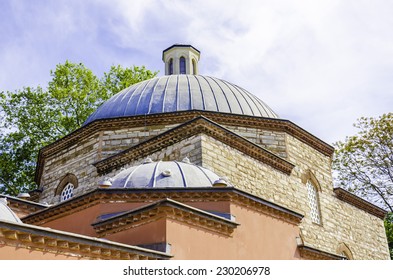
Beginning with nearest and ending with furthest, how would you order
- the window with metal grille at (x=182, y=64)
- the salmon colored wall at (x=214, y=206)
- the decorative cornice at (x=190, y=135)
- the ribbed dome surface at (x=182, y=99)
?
1. the salmon colored wall at (x=214, y=206)
2. the decorative cornice at (x=190, y=135)
3. the ribbed dome surface at (x=182, y=99)
4. the window with metal grille at (x=182, y=64)

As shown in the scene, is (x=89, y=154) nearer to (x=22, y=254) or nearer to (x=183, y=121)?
(x=183, y=121)

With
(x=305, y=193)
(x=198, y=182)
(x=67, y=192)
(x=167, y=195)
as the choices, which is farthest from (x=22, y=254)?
(x=305, y=193)

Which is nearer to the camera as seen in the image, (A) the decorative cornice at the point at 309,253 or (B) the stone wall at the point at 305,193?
(A) the decorative cornice at the point at 309,253

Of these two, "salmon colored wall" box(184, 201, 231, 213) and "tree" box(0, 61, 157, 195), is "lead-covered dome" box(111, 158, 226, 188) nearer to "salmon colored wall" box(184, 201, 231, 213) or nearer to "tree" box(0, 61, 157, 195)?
"salmon colored wall" box(184, 201, 231, 213)

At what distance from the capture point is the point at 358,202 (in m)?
14.8

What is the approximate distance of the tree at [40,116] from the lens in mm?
19141

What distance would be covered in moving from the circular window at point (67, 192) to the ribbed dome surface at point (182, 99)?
73.6 inches

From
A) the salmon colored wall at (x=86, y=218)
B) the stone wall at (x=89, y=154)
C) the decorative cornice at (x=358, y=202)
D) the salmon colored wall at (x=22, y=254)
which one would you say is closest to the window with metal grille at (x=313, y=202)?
the decorative cornice at (x=358, y=202)

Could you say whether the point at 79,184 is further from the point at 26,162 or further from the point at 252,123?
the point at 26,162

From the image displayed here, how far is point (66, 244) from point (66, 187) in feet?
24.6

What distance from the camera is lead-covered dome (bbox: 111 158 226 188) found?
8523mm

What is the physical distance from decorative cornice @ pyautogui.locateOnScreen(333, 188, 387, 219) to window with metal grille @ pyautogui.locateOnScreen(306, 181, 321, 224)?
1.02 meters

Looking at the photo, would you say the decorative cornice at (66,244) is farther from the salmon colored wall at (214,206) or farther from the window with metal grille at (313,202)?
the window with metal grille at (313,202)

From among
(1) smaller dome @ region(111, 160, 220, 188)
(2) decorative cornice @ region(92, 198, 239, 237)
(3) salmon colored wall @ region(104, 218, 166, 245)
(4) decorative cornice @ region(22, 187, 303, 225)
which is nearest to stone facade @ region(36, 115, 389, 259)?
(1) smaller dome @ region(111, 160, 220, 188)
